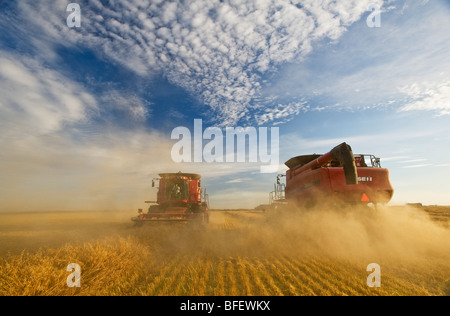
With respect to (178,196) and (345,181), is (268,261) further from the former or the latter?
(178,196)

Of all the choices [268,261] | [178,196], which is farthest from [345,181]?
[178,196]

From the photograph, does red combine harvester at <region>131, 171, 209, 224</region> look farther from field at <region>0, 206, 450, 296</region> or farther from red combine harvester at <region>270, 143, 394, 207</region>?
red combine harvester at <region>270, 143, 394, 207</region>

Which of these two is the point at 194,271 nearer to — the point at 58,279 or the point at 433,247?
the point at 58,279

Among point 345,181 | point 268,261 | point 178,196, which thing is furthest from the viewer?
point 178,196

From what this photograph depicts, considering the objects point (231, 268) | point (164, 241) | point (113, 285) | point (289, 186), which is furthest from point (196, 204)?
point (113, 285)

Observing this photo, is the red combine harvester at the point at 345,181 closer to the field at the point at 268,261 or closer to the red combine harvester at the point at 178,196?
the field at the point at 268,261

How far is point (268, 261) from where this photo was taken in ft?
19.4

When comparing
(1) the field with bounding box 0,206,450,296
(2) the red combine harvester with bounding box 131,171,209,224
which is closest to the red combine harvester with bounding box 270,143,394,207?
(1) the field with bounding box 0,206,450,296

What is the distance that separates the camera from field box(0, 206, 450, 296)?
3.92 meters

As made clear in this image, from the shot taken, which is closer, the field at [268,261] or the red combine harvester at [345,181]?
the field at [268,261]

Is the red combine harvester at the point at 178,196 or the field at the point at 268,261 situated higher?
the red combine harvester at the point at 178,196

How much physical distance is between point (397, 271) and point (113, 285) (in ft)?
19.9

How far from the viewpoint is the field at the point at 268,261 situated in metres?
3.92

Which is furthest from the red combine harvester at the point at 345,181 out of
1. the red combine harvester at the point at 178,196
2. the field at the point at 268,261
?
the red combine harvester at the point at 178,196
